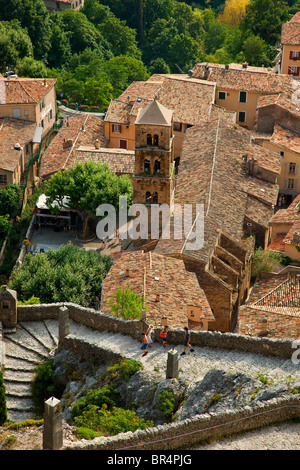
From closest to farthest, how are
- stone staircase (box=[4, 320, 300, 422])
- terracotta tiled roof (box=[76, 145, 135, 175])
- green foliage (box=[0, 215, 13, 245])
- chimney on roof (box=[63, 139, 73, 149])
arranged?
stone staircase (box=[4, 320, 300, 422]) < green foliage (box=[0, 215, 13, 245]) < terracotta tiled roof (box=[76, 145, 135, 175]) < chimney on roof (box=[63, 139, 73, 149])

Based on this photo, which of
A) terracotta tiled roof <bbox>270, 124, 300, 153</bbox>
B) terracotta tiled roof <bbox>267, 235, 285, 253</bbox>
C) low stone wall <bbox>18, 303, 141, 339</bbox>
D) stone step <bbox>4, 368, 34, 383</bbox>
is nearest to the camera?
stone step <bbox>4, 368, 34, 383</bbox>

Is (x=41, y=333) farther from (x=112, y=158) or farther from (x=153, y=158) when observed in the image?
(x=112, y=158)

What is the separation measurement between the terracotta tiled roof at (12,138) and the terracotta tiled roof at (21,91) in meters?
1.96

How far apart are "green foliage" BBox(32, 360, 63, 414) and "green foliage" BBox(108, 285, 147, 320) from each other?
572 cm

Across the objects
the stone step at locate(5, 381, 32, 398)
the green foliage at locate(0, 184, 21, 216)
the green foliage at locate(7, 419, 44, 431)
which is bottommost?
the green foliage at locate(0, 184, 21, 216)

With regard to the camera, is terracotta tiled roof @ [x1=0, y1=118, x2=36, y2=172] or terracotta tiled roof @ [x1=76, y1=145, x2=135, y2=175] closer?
terracotta tiled roof @ [x1=76, y1=145, x2=135, y2=175]

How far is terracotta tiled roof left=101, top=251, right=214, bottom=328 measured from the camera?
42.8 metres

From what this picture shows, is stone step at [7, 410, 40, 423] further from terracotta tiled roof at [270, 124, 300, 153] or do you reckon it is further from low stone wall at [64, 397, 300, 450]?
terracotta tiled roof at [270, 124, 300, 153]

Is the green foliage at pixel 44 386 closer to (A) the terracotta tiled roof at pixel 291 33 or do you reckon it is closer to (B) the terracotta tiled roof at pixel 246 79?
(B) the terracotta tiled roof at pixel 246 79

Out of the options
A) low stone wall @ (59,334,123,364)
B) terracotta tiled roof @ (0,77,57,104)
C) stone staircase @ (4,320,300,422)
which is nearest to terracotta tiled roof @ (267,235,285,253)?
stone staircase @ (4,320,300,422)

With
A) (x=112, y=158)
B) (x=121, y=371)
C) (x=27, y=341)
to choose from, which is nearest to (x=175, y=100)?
(x=112, y=158)

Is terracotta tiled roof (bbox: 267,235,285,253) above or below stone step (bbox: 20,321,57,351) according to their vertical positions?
below

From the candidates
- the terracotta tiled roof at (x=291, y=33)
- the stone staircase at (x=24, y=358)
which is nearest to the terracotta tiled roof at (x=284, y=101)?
the terracotta tiled roof at (x=291, y=33)
